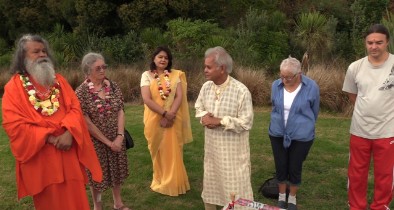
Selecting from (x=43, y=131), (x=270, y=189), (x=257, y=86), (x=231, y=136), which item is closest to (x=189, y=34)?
(x=257, y=86)

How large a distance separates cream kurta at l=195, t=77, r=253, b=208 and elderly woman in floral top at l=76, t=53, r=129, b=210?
0.95 metres

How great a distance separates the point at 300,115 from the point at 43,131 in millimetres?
2545

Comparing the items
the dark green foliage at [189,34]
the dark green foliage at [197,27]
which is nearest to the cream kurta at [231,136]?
the dark green foliage at [197,27]

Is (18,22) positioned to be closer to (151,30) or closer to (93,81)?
(151,30)

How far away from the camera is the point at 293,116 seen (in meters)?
4.48

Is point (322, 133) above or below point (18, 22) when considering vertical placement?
below

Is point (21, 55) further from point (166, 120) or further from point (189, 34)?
point (189, 34)

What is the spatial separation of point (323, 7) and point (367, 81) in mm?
14171

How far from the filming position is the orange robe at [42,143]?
3.66 metres

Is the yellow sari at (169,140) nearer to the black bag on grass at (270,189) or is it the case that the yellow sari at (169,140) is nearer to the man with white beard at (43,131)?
the black bag on grass at (270,189)

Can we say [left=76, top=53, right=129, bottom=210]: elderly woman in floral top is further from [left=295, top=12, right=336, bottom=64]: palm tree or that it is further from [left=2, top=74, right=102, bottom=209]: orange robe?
[left=295, top=12, right=336, bottom=64]: palm tree

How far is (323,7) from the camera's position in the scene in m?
17.5

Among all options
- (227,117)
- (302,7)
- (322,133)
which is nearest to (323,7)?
(302,7)

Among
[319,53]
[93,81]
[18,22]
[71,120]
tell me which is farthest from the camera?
[18,22]
